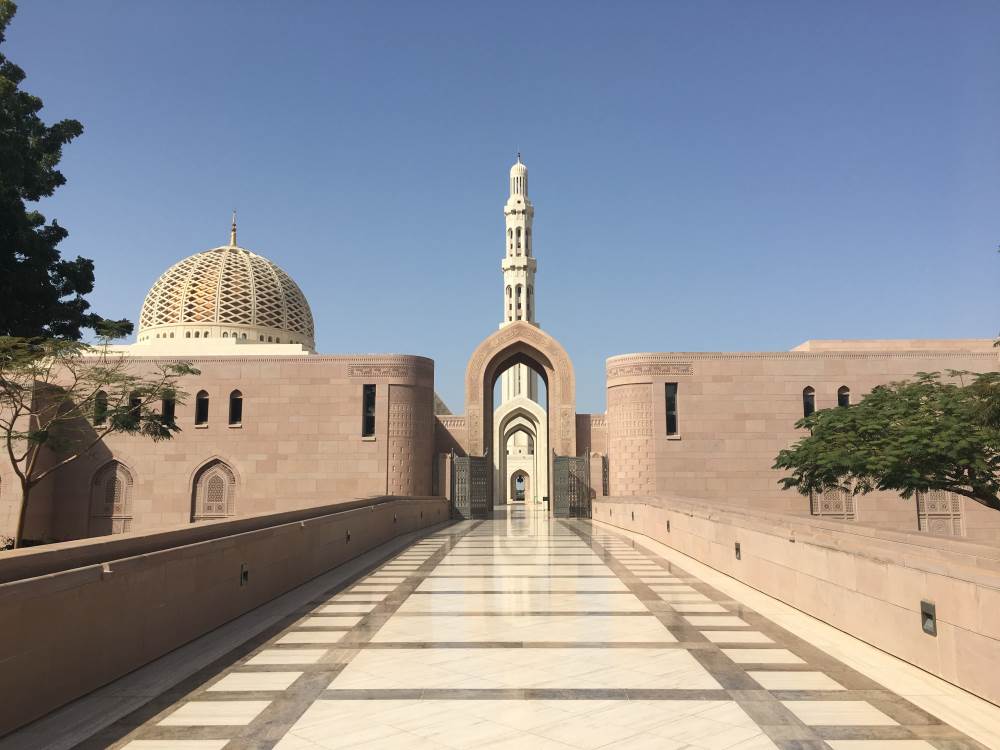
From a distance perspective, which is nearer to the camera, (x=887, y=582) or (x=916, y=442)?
(x=887, y=582)

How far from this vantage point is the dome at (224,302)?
33.3 m

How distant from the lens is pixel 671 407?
78.9 feet

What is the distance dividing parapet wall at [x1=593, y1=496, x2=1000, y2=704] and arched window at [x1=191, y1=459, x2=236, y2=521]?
57.0ft

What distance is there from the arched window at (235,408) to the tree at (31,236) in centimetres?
607

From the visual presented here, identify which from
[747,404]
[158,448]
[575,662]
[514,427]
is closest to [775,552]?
[575,662]

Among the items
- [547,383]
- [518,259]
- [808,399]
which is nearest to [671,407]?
[808,399]

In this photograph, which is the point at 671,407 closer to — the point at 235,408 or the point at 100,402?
the point at 235,408

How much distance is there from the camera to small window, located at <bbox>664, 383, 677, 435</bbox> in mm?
23969

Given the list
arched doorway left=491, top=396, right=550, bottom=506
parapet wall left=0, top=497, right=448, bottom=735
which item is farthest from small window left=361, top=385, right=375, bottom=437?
parapet wall left=0, top=497, right=448, bottom=735

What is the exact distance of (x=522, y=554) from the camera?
13180mm

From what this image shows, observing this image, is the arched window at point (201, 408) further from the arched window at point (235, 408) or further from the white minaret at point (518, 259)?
the white minaret at point (518, 259)

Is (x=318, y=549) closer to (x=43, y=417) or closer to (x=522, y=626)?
(x=522, y=626)

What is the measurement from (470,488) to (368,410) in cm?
436

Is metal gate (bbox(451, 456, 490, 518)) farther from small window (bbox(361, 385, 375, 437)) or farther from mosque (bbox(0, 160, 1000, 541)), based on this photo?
small window (bbox(361, 385, 375, 437))
